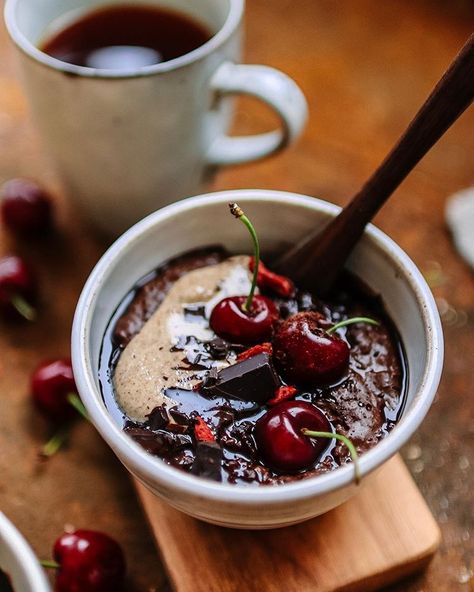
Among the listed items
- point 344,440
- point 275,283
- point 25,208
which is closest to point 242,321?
point 275,283

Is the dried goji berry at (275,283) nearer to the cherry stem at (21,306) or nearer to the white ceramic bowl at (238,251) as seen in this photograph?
the white ceramic bowl at (238,251)

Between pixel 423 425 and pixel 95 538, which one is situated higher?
pixel 423 425

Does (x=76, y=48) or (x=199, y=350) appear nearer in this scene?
(x=199, y=350)

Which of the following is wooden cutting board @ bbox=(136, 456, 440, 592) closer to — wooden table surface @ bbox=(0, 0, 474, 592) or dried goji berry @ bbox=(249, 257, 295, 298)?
wooden table surface @ bbox=(0, 0, 474, 592)

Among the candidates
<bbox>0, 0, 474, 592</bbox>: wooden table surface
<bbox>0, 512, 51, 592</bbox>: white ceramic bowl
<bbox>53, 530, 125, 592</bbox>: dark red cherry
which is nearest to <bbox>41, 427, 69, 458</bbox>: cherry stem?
<bbox>0, 0, 474, 592</bbox>: wooden table surface

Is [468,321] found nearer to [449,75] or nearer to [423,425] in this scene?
[423,425]

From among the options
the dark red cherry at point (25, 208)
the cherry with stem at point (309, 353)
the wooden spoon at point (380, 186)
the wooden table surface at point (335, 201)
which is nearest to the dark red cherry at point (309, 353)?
the cherry with stem at point (309, 353)

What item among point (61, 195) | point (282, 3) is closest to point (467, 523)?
point (61, 195)
